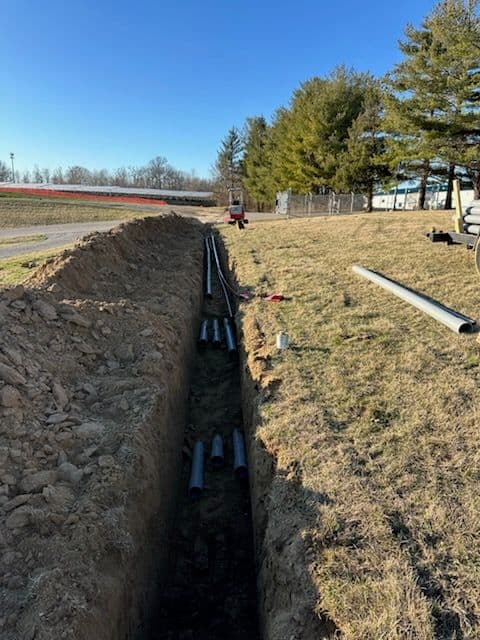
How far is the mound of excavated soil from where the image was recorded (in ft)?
9.75

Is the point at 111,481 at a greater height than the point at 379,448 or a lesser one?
lesser

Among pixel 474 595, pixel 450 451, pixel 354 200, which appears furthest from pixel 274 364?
pixel 354 200

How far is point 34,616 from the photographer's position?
2.69 m

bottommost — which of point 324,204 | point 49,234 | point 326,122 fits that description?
point 49,234

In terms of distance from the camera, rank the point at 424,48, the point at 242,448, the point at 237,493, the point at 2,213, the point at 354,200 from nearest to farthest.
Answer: the point at 237,493
the point at 242,448
the point at 424,48
the point at 354,200
the point at 2,213

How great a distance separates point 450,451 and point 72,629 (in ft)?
10.3

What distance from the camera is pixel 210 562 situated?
450 centimetres

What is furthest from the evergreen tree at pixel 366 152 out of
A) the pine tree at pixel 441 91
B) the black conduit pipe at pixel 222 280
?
the black conduit pipe at pixel 222 280

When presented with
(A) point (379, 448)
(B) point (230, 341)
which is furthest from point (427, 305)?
(A) point (379, 448)

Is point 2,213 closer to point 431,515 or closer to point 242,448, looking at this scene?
point 242,448

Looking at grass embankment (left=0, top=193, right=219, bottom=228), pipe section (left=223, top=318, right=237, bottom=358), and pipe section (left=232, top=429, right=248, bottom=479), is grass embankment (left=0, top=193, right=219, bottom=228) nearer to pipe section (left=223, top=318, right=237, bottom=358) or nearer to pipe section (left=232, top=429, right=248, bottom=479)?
pipe section (left=223, top=318, right=237, bottom=358)

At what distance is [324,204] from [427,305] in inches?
966

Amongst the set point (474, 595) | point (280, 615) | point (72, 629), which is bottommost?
point (280, 615)

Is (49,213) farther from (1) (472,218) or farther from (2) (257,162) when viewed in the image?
(1) (472,218)
